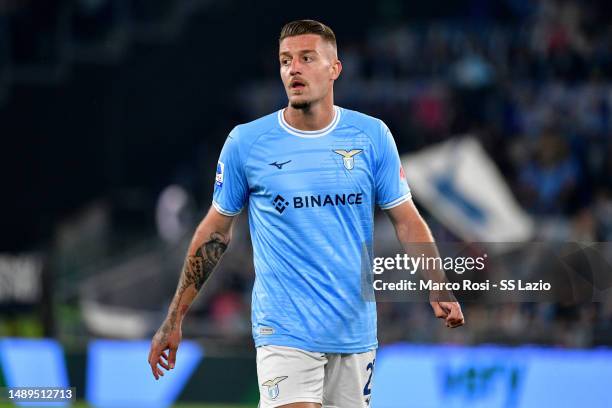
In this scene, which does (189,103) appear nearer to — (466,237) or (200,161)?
(200,161)

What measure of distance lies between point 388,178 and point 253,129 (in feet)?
2.01

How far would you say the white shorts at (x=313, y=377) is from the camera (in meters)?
4.91

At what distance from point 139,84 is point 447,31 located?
4.69 metres

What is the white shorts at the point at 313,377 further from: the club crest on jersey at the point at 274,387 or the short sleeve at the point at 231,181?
the short sleeve at the point at 231,181

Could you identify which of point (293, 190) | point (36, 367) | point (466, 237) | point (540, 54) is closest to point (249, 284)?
point (466, 237)

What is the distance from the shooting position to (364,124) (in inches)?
205

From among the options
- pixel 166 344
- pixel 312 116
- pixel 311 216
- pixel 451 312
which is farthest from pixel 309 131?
pixel 166 344

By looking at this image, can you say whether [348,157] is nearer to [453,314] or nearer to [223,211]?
[223,211]

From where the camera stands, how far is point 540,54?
15547mm

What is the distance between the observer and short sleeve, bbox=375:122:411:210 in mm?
5164

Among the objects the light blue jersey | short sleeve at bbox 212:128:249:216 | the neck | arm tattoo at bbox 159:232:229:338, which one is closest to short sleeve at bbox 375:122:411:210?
the light blue jersey

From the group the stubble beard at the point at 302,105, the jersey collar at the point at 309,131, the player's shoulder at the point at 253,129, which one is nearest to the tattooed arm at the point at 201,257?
the player's shoulder at the point at 253,129

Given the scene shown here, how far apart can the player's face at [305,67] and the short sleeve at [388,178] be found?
346mm

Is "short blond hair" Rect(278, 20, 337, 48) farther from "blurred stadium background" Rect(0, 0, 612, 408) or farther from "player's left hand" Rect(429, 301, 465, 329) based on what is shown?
"blurred stadium background" Rect(0, 0, 612, 408)
